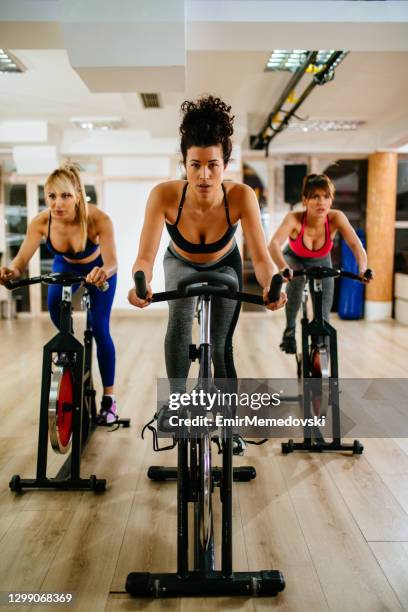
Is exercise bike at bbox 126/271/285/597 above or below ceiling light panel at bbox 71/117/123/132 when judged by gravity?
below

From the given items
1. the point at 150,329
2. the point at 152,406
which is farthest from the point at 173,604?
the point at 150,329

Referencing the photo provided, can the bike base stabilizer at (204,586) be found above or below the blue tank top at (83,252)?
below

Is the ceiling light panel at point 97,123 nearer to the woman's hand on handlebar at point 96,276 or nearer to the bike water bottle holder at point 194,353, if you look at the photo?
the woman's hand on handlebar at point 96,276

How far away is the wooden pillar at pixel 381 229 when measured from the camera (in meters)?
7.92

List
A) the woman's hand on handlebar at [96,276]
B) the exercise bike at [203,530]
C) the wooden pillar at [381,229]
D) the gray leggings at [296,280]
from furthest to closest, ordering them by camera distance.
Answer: the wooden pillar at [381,229]
the gray leggings at [296,280]
the woman's hand on handlebar at [96,276]
the exercise bike at [203,530]

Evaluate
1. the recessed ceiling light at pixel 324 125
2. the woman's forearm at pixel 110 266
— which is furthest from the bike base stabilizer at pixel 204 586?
the recessed ceiling light at pixel 324 125

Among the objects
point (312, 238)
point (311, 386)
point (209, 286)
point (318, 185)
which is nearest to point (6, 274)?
point (209, 286)

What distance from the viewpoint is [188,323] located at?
→ 79.9 inches

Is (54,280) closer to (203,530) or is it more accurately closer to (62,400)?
(62,400)

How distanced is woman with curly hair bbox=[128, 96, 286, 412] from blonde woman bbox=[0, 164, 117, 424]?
2.16 feet

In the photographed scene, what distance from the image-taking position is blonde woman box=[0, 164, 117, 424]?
269cm

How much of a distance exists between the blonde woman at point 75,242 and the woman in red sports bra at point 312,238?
0.94 meters

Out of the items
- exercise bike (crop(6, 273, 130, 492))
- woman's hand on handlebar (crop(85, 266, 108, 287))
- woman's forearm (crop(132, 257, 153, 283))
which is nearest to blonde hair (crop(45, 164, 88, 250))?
exercise bike (crop(6, 273, 130, 492))

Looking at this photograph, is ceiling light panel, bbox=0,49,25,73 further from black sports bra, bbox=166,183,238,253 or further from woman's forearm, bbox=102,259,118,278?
black sports bra, bbox=166,183,238,253
